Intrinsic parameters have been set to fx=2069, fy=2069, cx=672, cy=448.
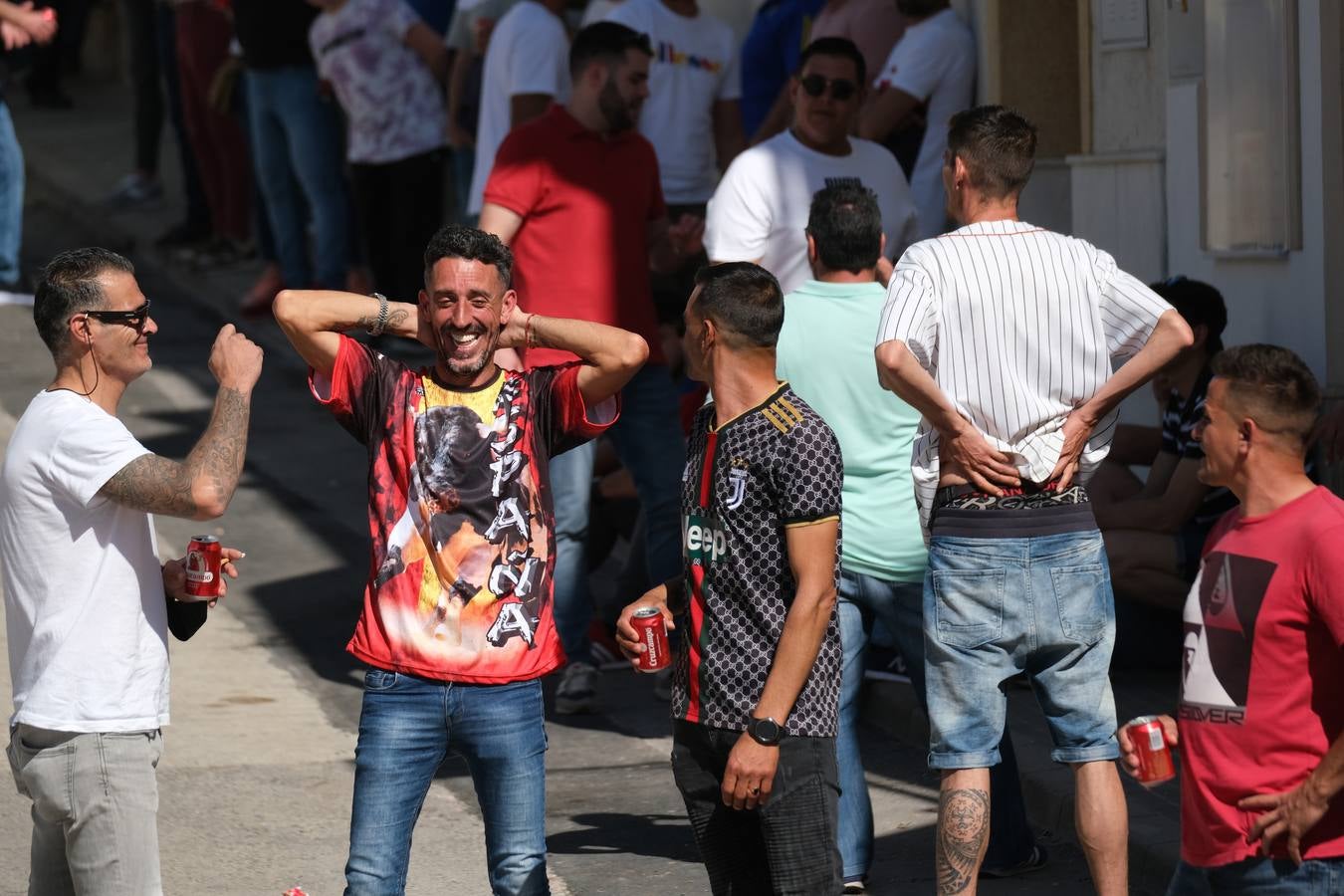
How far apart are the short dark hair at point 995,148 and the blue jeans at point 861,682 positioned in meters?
1.13

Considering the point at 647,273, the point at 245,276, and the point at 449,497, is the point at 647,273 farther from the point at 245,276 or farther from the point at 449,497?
the point at 245,276

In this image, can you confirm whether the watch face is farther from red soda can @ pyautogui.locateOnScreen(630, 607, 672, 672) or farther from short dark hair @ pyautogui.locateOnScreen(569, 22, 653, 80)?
short dark hair @ pyautogui.locateOnScreen(569, 22, 653, 80)

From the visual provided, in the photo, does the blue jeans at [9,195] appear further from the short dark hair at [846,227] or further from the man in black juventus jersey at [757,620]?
the man in black juventus jersey at [757,620]

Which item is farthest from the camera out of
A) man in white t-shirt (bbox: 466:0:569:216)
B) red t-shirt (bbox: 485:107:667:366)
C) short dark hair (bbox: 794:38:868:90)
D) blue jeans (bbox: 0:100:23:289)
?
blue jeans (bbox: 0:100:23:289)

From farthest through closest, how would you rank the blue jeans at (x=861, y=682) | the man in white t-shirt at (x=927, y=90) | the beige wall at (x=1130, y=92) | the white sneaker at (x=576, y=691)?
the man in white t-shirt at (x=927, y=90) → the beige wall at (x=1130, y=92) → the white sneaker at (x=576, y=691) → the blue jeans at (x=861, y=682)

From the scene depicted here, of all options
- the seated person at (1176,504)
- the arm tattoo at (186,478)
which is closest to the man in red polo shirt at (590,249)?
the seated person at (1176,504)

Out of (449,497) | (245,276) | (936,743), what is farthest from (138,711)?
(245,276)

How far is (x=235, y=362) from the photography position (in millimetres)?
4426

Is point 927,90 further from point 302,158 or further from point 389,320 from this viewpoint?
point 389,320

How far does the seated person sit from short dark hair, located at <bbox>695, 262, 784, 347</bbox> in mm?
3085

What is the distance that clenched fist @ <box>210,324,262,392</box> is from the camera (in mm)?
4426

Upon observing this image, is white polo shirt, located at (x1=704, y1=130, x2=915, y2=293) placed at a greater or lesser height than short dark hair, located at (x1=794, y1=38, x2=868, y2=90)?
lesser

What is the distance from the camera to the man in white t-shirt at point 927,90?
913cm

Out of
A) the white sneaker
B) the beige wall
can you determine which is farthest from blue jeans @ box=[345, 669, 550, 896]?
the beige wall
